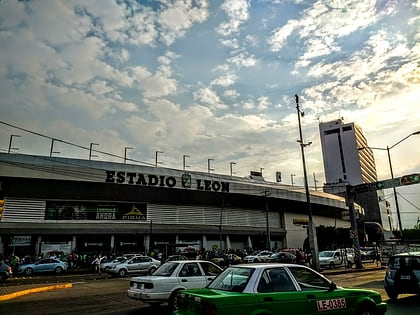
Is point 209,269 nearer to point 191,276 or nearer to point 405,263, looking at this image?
point 191,276

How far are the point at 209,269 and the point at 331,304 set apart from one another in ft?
17.2

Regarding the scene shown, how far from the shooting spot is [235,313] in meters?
5.73

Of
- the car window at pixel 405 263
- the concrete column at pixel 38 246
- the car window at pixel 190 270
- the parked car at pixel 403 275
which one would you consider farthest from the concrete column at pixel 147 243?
the parked car at pixel 403 275

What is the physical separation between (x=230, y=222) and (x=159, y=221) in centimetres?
1254

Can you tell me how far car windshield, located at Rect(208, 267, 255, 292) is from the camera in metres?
6.34

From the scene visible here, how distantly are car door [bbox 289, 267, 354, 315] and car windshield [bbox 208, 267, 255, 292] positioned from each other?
92 centimetres

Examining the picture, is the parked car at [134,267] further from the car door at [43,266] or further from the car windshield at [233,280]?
the car windshield at [233,280]

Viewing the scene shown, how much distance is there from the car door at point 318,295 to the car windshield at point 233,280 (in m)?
0.92

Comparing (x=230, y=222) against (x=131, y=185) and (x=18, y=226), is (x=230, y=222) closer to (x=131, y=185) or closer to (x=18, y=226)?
(x=131, y=185)

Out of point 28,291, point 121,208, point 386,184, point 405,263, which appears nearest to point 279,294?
point 405,263

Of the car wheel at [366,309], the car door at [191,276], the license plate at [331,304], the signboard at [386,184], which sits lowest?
the car wheel at [366,309]

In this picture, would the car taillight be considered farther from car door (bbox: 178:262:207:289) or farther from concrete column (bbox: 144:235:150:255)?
concrete column (bbox: 144:235:150:255)

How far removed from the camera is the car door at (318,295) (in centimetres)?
645

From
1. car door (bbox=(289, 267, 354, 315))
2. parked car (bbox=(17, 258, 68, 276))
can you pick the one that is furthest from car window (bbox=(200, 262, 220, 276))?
parked car (bbox=(17, 258, 68, 276))
